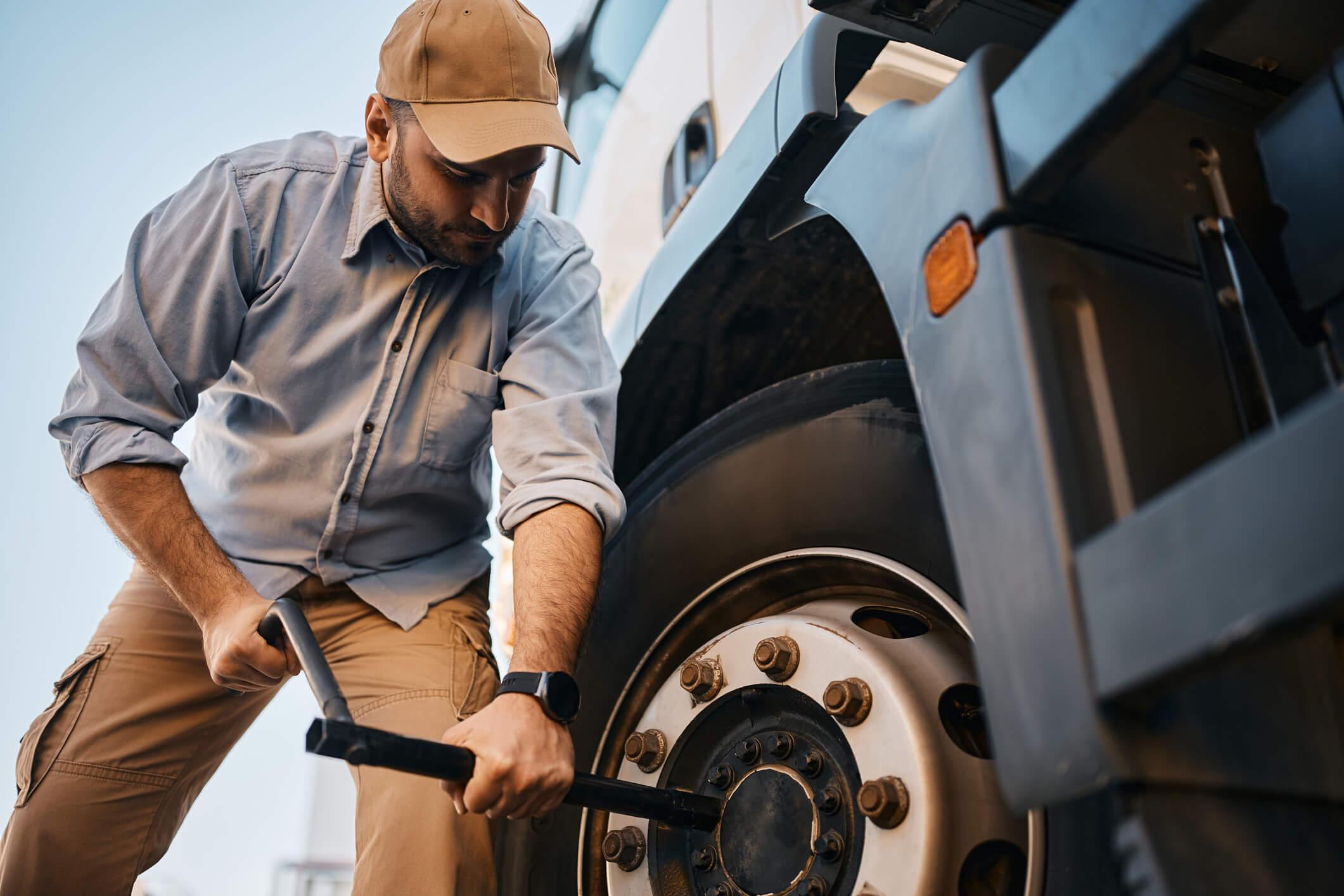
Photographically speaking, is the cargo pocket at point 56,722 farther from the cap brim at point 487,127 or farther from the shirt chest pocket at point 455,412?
the cap brim at point 487,127

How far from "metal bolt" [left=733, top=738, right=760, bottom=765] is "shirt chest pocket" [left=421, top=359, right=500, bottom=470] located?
0.67m

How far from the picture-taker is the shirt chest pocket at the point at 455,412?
5.25 ft

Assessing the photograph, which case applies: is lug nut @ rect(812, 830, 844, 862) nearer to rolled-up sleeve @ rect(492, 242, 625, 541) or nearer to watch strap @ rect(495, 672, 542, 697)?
watch strap @ rect(495, 672, 542, 697)

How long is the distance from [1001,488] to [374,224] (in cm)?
118

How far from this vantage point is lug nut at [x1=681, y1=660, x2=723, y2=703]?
124cm

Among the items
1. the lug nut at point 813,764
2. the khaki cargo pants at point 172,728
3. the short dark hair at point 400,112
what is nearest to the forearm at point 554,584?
the khaki cargo pants at point 172,728

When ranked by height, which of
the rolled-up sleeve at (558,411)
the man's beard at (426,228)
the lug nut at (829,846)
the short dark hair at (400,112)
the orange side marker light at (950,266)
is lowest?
the lug nut at (829,846)

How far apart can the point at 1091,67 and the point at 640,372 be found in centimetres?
110

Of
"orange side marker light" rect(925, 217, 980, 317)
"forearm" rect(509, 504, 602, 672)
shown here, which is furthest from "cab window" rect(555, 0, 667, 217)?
"orange side marker light" rect(925, 217, 980, 317)

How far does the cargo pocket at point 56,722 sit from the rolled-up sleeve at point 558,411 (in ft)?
2.20

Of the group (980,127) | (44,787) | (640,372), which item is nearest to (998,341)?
(980,127)

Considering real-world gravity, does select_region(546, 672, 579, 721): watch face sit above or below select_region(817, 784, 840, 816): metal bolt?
above

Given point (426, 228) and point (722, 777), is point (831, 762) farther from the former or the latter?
point (426, 228)

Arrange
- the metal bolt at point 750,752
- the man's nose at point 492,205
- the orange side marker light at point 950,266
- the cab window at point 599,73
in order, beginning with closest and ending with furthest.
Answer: the orange side marker light at point 950,266 → the metal bolt at point 750,752 → the man's nose at point 492,205 → the cab window at point 599,73
